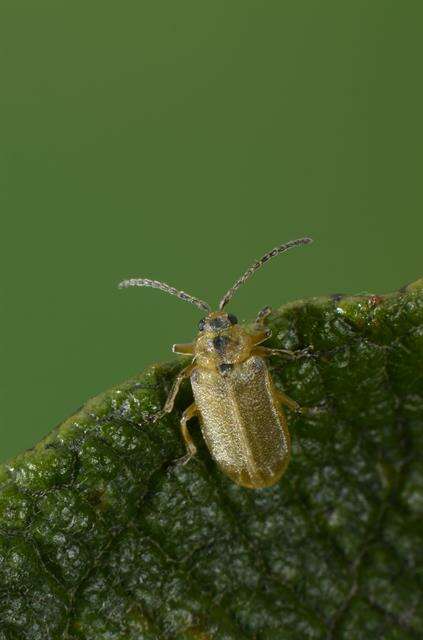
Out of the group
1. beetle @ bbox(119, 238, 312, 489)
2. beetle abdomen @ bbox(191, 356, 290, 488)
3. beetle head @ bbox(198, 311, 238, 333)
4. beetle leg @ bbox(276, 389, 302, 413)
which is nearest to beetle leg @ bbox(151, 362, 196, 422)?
beetle @ bbox(119, 238, 312, 489)

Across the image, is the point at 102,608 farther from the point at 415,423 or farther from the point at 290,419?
the point at 415,423

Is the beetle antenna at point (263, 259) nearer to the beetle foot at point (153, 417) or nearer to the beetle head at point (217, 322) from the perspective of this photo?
the beetle head at point (217, 322)

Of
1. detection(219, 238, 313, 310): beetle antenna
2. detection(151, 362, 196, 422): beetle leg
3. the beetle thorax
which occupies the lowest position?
detection(151, 362, 196, 422): beetle leg

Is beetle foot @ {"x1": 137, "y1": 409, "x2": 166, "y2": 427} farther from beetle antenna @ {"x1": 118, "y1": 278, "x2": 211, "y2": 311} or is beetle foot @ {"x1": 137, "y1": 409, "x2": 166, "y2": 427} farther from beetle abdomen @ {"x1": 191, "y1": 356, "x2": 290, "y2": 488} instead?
beetle antenna @ {"x1": 118, "y1": 278, "x2": 211, "y2": 311}

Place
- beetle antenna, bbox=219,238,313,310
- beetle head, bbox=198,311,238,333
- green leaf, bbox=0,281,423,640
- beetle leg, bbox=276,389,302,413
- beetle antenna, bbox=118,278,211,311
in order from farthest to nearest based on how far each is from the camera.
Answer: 1. beetle antenna, bbox=118,278,211,311
2. beetle antenna, bbox=219,238,313,310
3. beetle head, bbox=198,311,238,333
4. beetle leg, bbox=276,389,302,413
5. green leaf, bbox=0,281,423,640

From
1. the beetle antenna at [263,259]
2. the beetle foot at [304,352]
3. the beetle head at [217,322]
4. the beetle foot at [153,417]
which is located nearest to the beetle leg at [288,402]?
the beetle foot at [304,352]

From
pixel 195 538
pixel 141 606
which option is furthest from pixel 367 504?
pixel 141 606

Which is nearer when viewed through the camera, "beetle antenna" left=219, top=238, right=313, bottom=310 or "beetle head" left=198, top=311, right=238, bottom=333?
"beetle head" left=198, top=311, right=238, bottom=333
